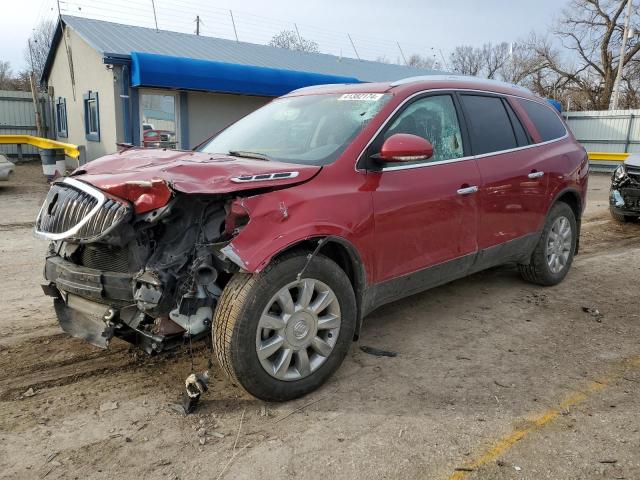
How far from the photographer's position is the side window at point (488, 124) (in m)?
4.38

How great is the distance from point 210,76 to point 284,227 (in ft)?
39.4

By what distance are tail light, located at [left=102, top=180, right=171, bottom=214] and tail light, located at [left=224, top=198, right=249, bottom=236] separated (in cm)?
34

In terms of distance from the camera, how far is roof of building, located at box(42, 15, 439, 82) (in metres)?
15.2

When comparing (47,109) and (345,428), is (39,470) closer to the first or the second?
(345,428)

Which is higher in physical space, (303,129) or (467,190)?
(303,129)

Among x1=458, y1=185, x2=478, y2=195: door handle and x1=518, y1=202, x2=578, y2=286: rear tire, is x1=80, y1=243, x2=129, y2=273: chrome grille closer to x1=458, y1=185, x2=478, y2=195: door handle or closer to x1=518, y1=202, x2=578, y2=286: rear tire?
x1=458, y1=185, x2=478, y2=195: door handle

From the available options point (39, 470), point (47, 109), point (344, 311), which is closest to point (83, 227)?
point (39, 470)

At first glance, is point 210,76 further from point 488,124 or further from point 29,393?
point 29,393

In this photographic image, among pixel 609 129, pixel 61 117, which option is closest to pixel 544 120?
pixel 61 117

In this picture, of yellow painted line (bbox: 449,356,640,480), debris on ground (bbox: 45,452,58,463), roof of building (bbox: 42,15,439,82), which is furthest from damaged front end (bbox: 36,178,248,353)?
roof of building (bbox: 42,15,439,82)

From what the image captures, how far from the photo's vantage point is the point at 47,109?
2142 centimetres

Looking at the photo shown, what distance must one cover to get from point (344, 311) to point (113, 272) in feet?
4.49

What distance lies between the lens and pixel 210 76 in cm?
1389

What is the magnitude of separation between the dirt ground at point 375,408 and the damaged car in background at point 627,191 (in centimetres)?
504
